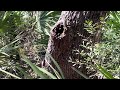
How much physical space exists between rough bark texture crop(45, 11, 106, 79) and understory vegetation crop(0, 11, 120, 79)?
7 centimetres

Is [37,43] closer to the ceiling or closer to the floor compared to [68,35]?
closer to the floor

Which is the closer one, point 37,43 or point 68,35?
point 68,35

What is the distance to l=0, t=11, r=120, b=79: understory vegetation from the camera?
8.10 feet

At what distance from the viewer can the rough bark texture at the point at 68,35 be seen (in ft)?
8.63

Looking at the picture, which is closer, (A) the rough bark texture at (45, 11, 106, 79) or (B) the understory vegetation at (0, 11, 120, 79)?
(B) the understory vegetation at (0, 11, 120, 79)

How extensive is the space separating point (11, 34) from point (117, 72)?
181 cm

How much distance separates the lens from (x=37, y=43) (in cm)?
392

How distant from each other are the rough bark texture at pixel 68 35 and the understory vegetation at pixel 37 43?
0.23 feet

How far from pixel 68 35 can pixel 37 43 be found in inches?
51.9

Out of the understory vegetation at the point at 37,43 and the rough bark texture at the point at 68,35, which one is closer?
the understory vegetation at the point at 37,43

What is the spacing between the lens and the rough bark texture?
8.63ft

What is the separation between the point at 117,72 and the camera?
7.43 ft
